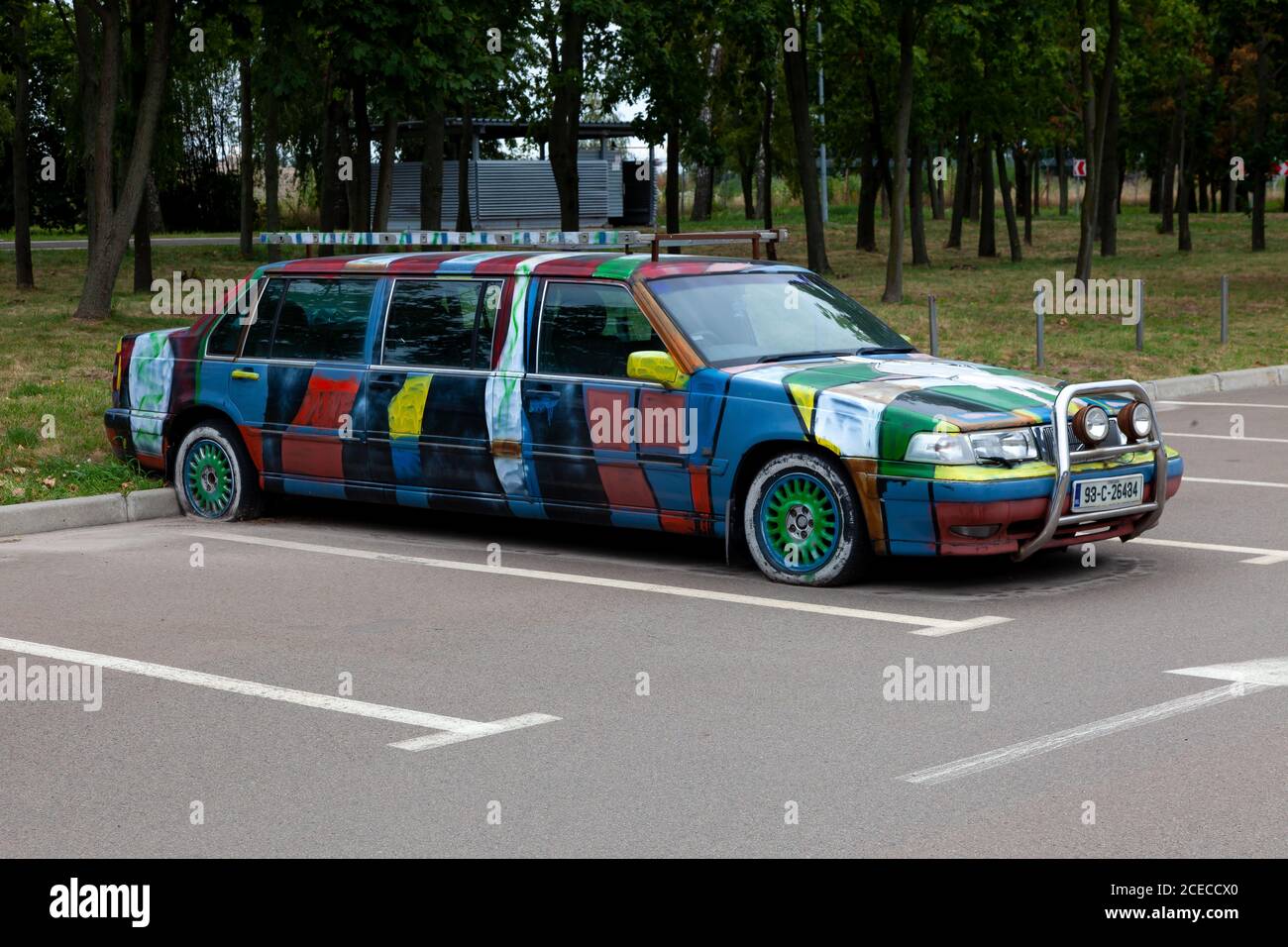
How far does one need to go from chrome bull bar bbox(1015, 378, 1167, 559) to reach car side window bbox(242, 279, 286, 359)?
496 cm

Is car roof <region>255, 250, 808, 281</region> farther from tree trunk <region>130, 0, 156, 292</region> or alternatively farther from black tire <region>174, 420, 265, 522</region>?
tree trunk <region>130, 0, 156, 292</region>

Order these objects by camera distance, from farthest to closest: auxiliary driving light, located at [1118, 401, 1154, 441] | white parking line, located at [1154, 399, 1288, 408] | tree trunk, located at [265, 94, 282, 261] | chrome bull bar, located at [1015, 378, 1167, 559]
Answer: tree trunk, located at [265, 94, 282, 261] → white parking line, located at [1154, 399, 1288, 408] → auxiliary driving light, located at [1118, 401, 1154, 441] → chrome bull bar, located at [1015, 378, 1167, 559]

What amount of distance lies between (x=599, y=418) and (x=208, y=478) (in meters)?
3.23

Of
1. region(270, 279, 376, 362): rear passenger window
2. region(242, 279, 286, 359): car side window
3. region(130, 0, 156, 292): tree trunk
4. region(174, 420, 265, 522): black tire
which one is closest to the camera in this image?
region(270, 279, 376, 362): rear passenger window

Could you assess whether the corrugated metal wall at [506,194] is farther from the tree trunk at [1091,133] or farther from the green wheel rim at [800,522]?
the green wheel rim at [800,522]

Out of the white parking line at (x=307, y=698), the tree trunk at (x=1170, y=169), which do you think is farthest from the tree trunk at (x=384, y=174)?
the tree trunk at (x=1170, y=169)

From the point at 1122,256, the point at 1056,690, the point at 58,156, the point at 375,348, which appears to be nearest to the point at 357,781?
the point at 1056,690

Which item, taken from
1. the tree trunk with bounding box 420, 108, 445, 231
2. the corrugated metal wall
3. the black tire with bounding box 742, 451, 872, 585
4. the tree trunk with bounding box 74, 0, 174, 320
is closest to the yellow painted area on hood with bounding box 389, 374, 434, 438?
the black tire with bounding box 742, 451, 872, 585

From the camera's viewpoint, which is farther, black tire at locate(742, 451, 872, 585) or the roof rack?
the roof rack

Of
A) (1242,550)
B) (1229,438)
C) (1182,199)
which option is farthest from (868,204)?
(1242,550)

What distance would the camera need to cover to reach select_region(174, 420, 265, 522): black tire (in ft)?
35.9

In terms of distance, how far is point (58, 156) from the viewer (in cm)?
5703
